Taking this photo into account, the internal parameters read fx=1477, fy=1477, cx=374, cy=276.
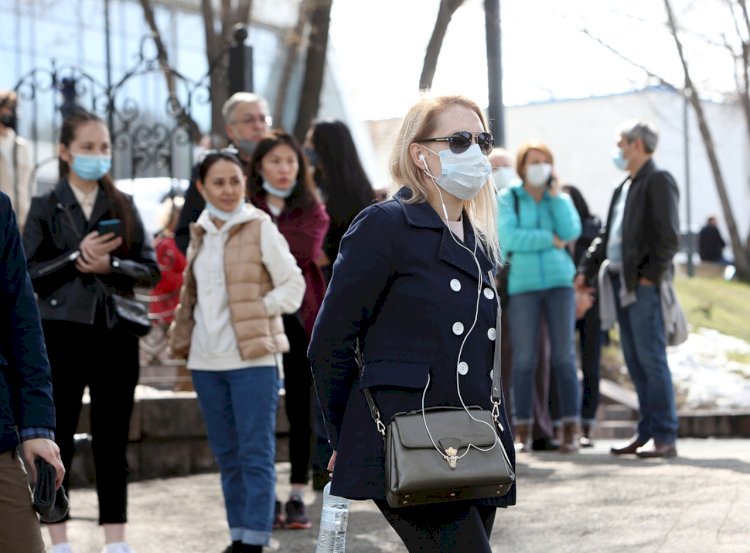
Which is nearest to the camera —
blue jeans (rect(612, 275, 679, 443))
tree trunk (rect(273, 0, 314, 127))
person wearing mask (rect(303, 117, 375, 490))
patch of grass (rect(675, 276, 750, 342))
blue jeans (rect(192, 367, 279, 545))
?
blue jeans (rect(192, 367, 279, 545))

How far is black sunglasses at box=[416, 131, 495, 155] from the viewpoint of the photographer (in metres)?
4.21

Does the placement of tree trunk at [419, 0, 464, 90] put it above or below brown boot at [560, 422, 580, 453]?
above

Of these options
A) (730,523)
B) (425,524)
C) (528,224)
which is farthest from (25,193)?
(425,524)

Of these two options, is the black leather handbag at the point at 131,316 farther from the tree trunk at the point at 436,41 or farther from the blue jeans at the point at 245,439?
the tree trunk at the point at 436,41

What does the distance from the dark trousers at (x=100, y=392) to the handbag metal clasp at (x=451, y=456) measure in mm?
3250

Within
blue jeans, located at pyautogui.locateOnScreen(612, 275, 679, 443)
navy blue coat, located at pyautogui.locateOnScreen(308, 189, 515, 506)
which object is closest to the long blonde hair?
navy blue coat, located at pyautogui.locateOnScreen(308, 189, 515, 506)

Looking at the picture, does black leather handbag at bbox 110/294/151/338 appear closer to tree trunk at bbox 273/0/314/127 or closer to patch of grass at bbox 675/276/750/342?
tree trunk at bbox 273/0/314/127

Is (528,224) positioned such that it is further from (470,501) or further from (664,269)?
(470,501)

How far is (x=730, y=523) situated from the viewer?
23.0 ft

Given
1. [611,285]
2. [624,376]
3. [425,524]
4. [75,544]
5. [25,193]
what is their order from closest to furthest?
[425,524] → [75,544] → [611,285] → [25,193] → [624,376]

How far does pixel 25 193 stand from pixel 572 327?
450 centimetres

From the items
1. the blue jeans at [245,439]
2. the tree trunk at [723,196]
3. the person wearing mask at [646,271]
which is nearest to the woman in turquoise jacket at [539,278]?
the person wearing mask at [646,271]

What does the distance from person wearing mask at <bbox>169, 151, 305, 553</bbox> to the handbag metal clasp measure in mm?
2934

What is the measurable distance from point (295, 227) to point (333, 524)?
358 centimetres
